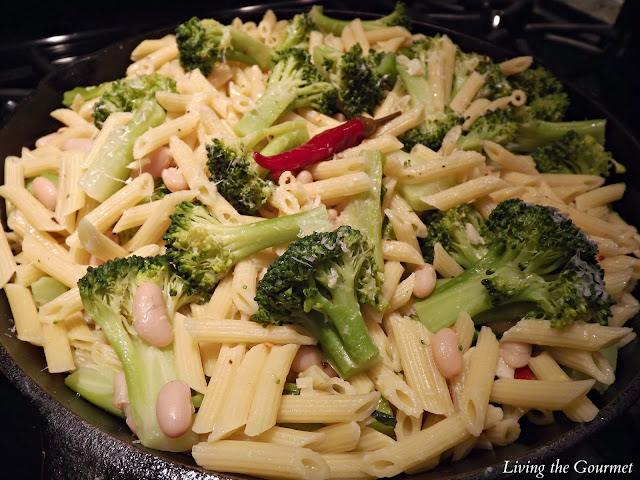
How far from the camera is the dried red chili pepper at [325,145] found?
217cm

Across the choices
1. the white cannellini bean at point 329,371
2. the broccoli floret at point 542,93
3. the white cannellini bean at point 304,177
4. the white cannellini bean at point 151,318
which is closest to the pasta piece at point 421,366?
the white cannellini bean at point 329,371

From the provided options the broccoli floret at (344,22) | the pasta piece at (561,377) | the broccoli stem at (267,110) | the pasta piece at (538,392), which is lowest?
the pasta piece at (561,377)

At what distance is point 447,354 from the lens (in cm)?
182

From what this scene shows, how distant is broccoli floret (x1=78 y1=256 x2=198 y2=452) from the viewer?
1681 mm

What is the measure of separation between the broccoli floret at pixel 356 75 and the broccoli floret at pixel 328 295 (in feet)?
3.20

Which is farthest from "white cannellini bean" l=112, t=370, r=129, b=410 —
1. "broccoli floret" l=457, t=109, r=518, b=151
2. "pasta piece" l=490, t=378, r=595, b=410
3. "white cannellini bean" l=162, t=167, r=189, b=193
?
"broccoli floret" l=457, t=109, r=518, b=151

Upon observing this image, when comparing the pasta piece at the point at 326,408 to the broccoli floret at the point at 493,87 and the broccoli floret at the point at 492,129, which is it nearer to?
the broccoli floret at the point at 492,129

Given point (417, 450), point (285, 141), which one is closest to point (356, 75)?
point (285, 141)

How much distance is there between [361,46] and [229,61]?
2.35 feet

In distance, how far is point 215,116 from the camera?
236 centimetres

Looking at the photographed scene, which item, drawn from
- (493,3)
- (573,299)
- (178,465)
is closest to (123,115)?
(178,465)

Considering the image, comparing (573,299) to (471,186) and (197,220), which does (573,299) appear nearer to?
(471,186)

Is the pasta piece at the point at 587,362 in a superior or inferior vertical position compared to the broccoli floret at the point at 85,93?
inferior

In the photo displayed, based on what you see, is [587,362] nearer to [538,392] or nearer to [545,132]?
[538,392]
